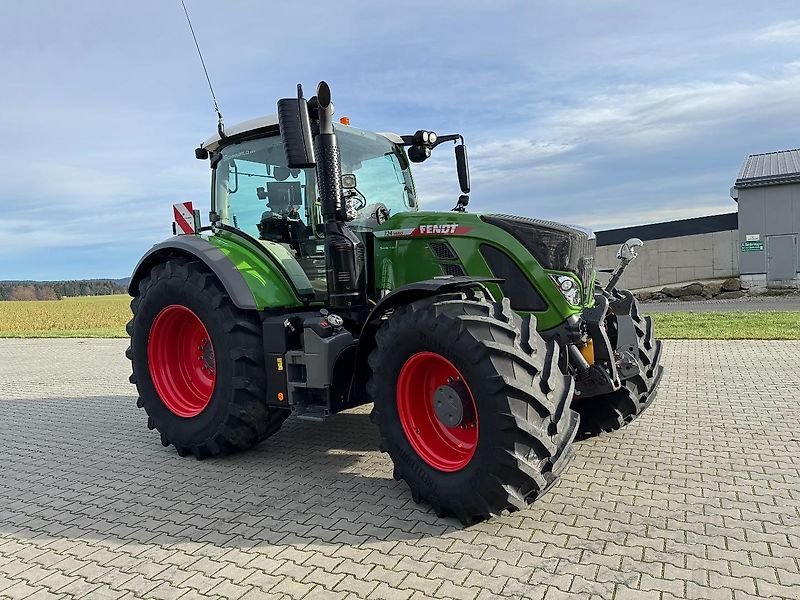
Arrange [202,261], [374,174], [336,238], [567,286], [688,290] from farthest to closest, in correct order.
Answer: [688,290] < [374,174] < [202,261] < [336,238] < [567,286]

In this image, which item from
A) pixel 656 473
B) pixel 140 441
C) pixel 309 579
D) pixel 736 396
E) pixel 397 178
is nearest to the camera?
pixel 309 579

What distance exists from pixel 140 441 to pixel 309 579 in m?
3.47

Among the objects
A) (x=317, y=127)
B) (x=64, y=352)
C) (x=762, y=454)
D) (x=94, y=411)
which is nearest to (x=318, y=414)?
(x=317, y=127)

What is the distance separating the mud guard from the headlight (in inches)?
83.8

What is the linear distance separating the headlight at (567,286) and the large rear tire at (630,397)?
75cm

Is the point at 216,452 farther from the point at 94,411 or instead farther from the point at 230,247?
the point at 94,411

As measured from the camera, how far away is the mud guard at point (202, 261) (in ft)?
15.3

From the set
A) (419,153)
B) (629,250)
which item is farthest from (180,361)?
(629,250)

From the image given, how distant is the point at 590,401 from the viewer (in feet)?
16.4

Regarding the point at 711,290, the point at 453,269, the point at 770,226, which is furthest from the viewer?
the point at 711,290

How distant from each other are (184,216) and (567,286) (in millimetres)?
3757

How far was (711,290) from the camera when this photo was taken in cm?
2128

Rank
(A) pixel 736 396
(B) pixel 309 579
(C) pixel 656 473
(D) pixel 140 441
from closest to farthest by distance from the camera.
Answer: (B) pixel 309 579 → (C) pixel 656 473 → (D) pixel 140 441 → (A) pixel 736 396

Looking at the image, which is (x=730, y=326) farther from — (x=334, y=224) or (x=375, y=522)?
(x=375, y=522)
